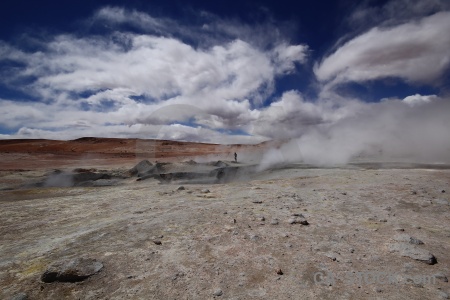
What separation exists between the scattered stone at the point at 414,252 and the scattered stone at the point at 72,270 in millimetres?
3874

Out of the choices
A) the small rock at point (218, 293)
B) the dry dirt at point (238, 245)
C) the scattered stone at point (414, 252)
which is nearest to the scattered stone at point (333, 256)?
the dry dirt at point (238, 245)

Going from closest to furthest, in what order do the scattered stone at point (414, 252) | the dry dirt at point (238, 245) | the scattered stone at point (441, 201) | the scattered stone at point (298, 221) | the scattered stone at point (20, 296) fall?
the scattered stone at point (20, 296), the dry dirt at point (238, 245), the scattered stone at point (414, 252), the scattered stone at point (298, 221), the scattered stone at point (441, 201)

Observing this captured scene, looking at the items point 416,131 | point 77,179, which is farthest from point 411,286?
point 416,131

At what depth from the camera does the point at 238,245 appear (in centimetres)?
393

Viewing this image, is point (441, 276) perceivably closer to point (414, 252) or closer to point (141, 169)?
point (414, 252)

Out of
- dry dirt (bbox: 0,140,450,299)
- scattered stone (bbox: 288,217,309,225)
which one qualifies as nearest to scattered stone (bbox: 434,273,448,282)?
dry dirt (bbox: 0,140,450,299)

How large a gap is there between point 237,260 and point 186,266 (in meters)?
0.66

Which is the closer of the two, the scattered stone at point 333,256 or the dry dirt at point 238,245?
the dry dirt at point 238,245

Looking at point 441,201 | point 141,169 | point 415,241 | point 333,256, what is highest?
point 441,201

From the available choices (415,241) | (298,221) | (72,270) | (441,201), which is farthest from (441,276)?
(72,270)

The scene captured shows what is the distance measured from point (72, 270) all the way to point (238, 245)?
212 centimetres

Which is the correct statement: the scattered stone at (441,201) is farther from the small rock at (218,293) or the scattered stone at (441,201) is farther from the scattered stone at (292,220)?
the small rock at (218,293)

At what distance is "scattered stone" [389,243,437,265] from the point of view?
3357mm

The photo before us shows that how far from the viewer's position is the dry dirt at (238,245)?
2.94m
